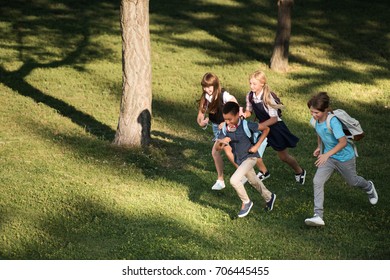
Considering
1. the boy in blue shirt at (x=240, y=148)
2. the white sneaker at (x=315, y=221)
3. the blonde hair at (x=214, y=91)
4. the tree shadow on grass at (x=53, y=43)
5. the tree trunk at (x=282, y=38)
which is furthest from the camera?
the tree trunk at (x=282, y=38)

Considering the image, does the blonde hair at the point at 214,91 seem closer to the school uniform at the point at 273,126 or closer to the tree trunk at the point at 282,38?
the school uniform at the point at 273,126

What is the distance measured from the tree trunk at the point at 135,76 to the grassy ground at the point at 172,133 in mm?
384

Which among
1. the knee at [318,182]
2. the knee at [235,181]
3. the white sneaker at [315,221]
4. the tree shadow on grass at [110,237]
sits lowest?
the tree shadow on grass at [110,237]

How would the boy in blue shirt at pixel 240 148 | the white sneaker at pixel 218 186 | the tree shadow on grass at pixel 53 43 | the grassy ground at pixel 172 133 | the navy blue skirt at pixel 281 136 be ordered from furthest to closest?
the tree shadow on grass at pixel 53 43
the navy blue skirt at pixel 281 136
the white sneaker at pixel 218 186
the boy in blue shirt at pixel 240 148
the grassy ground at pixel 172 133

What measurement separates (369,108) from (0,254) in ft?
30.1

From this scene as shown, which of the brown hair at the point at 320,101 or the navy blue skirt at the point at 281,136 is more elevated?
the brown hair at the point at 320,101

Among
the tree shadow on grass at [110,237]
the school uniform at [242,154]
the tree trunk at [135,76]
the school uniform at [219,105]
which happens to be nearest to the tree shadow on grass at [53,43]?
the tree trunk at [135,76]

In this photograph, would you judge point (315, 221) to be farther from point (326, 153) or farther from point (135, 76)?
point (135, 76)

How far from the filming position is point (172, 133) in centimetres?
1343

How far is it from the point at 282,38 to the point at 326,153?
9.02 meters

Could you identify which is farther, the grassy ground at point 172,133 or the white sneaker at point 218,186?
the white sneaker at point 218,186

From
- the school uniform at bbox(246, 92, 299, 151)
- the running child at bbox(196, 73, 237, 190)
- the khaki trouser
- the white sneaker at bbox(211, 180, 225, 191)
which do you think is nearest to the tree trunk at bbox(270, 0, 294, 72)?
the school uniform at bbox(246, 92, 299, 151)

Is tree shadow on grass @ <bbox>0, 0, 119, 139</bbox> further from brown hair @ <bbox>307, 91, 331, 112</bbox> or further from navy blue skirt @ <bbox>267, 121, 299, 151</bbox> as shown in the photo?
brown hair @ <bbox>307, 91, 331, 112</bbox>

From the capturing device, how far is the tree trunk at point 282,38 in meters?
17.4
